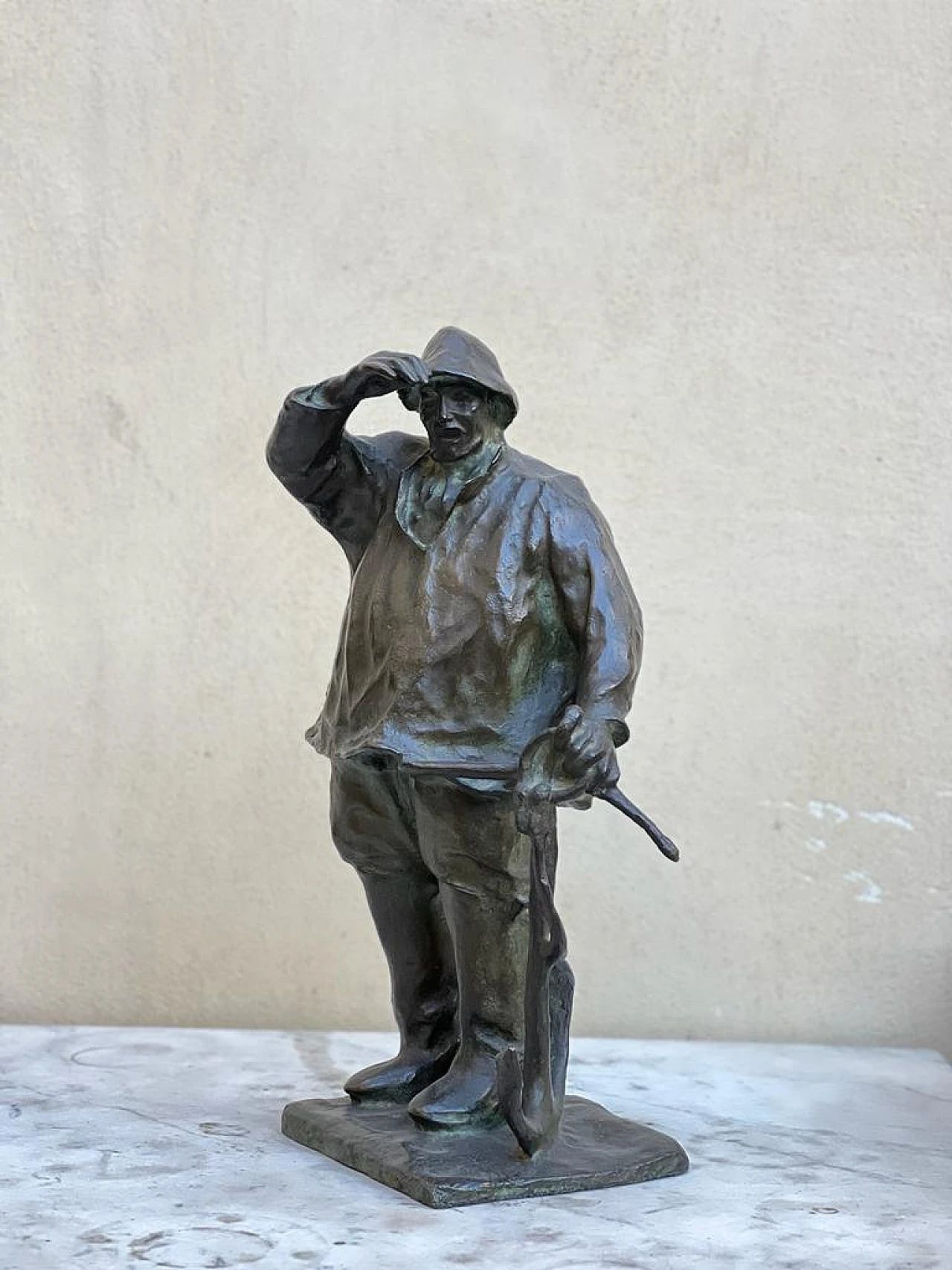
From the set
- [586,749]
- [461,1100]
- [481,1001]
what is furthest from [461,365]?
[461,1100]

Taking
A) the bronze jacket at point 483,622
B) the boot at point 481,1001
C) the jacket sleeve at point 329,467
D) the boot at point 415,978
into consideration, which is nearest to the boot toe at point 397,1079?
the boot at point 415,978

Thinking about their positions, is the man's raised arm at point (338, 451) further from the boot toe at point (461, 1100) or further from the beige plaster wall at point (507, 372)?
the beige plaster wall at point (507, 372)

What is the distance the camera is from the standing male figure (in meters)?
2.24

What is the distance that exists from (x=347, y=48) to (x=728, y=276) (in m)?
0.90

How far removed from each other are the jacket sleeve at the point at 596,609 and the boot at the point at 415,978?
1.50 feet

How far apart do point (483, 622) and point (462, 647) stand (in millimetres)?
43

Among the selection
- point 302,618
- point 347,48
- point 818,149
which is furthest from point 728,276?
point 302,618

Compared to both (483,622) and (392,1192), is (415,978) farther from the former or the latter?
(483,622)

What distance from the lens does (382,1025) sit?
11.6 ft

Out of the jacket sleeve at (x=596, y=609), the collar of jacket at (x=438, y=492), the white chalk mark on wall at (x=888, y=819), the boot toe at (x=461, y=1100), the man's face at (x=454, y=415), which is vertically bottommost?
the boot toe at (x=461, y=1100)

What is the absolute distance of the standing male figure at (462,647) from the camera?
88.2 inches

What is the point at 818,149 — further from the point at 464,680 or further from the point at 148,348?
the point at 464,680

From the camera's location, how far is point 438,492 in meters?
2.33

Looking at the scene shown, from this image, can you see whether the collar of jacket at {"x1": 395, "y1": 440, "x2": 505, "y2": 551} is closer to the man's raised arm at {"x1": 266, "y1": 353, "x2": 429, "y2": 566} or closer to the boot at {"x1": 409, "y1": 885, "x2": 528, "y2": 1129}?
the man's raised arm at {"x1": 266, "y1": 353, "x2": 429, "y2": 566}
